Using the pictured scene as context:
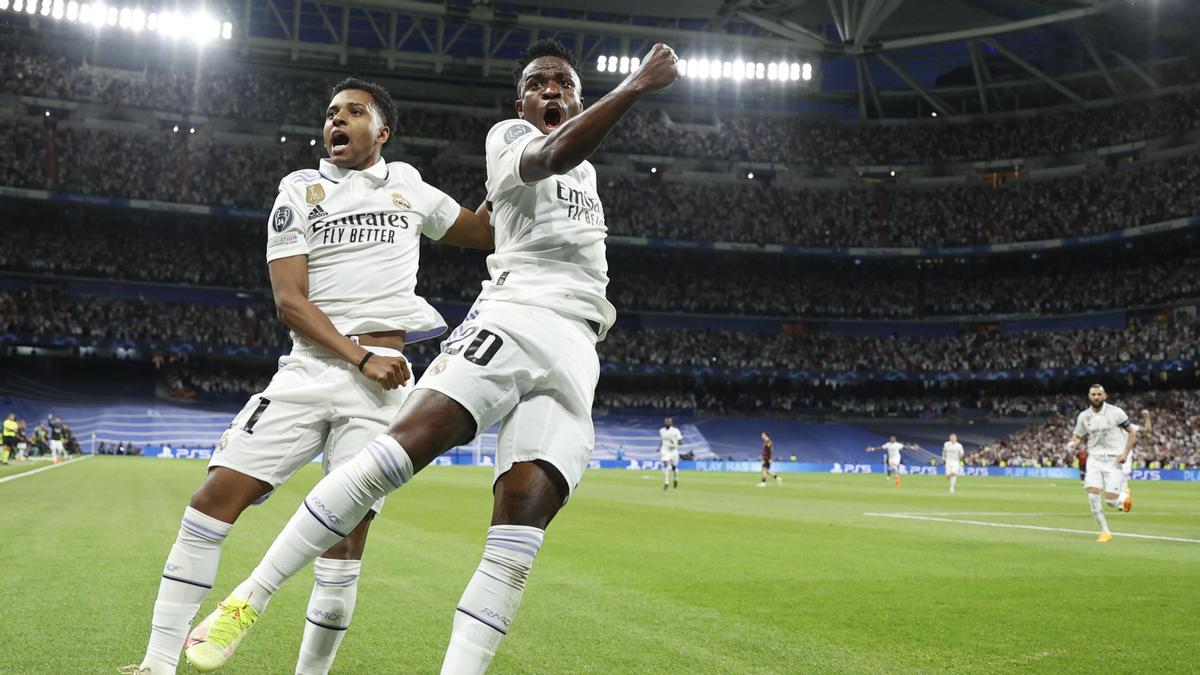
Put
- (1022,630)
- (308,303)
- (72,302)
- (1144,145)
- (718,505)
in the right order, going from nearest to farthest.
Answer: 1. (308,303)
2. (1022,630)
3. (718,505)
4. (72,302)
5. (1144,145)

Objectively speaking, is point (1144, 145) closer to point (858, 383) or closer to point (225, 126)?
point (858, 383)

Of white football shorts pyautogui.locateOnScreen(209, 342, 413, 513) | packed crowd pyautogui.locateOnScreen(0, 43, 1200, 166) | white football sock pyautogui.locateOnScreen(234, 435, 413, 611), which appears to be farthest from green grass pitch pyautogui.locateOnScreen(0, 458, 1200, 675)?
packed crowd pyautogui.locateOnScreen(0, 43, 1200, 166)

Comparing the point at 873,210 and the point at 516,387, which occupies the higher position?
the point at 873,210

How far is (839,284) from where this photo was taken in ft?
208

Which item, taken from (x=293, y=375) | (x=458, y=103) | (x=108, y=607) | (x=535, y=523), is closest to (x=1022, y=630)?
(x=535, y=523)

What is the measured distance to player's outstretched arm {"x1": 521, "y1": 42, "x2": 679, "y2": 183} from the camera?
3.31 m

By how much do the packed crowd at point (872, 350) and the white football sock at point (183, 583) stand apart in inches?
2103

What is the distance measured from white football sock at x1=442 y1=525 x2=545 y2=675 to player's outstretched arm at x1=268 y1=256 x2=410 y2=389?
3.37ft

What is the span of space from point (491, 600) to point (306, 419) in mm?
1375

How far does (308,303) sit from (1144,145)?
202ft

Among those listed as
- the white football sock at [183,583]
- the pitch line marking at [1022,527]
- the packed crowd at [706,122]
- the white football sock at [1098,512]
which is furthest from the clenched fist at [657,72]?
the packed crowd at [706,122]

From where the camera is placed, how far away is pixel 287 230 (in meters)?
4.44

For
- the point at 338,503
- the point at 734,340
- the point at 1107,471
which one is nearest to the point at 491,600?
the point at 338,503

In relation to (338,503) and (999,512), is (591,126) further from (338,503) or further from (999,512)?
(999,512)
